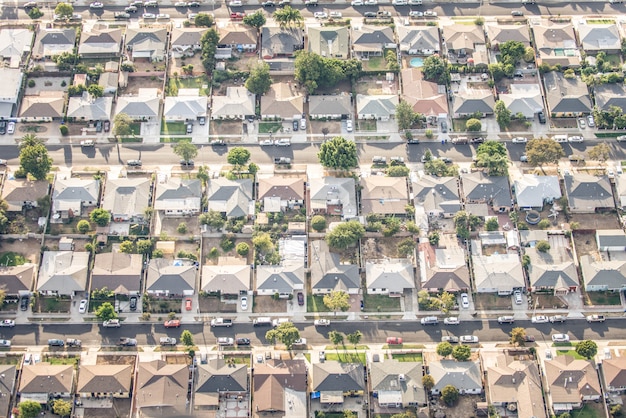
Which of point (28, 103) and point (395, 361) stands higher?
point (28, 103)

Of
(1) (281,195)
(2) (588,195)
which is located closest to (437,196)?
(2) (588,195)

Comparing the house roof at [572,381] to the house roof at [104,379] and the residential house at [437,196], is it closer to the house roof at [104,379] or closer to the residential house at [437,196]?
the residential house at [437,196]

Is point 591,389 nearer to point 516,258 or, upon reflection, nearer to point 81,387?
point 516,258

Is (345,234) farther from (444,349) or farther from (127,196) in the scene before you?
(127,196)

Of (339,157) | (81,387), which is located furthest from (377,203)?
(81,387)

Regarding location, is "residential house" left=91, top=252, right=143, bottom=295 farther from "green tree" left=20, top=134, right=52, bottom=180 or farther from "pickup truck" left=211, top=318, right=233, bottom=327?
"green tree" left=20, top=134, right=52, bottom=180

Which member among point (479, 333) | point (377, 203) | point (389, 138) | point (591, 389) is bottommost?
point (591, 389)

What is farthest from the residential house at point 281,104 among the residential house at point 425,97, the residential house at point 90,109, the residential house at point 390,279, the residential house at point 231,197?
the residential house at point 390,279
